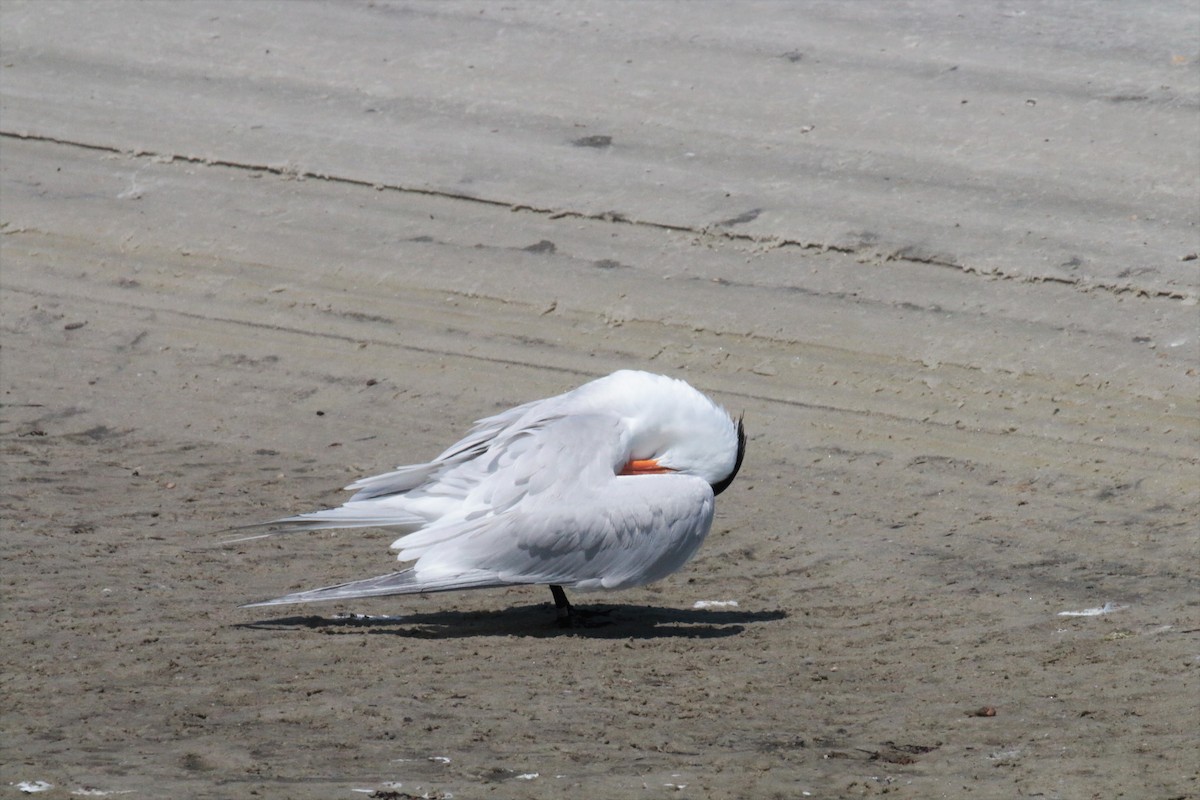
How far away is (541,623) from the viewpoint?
635 centimetres

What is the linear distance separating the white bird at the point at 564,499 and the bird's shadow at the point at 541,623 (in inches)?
5.1

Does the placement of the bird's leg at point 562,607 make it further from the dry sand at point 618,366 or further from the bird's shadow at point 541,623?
the dry sand at point 618,366

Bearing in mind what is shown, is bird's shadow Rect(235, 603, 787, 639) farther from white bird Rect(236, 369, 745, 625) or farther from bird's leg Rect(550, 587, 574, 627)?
white bird Rect(236, 369, 745, 625)

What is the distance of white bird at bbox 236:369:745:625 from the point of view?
5.88 m

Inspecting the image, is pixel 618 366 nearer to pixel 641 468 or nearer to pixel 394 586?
pixel 641 468

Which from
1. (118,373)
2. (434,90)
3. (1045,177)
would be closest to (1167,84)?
(1045,177)

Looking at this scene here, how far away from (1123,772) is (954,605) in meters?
1.72

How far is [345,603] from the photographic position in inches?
253

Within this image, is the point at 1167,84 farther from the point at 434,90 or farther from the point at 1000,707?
the point at 1000,707

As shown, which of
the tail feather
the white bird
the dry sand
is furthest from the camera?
the white bird

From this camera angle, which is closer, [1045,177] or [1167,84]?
[1045,177]

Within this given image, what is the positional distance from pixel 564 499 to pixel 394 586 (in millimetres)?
683

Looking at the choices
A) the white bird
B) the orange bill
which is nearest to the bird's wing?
the white bird

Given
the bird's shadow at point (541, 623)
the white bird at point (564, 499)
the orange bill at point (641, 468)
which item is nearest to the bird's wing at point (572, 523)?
the white bird at point (564, 499)
